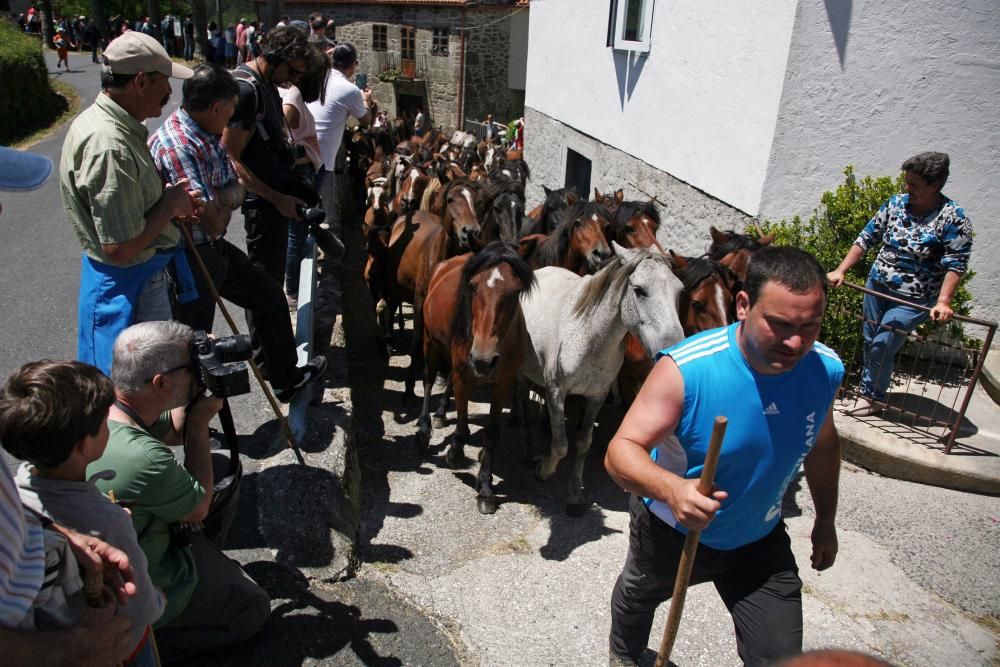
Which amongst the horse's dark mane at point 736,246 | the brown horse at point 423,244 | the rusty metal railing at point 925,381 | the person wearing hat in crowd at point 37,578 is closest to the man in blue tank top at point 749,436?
the person wearing hat in crowd at point 37,578

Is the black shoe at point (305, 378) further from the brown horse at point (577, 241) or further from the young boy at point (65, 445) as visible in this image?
the brown horse at point (577, 241)

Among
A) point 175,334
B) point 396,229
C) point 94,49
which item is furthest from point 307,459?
point 94,49

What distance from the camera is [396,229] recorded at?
7980 millimetres

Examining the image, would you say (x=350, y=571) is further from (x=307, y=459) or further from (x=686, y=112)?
(x=686, y=112)

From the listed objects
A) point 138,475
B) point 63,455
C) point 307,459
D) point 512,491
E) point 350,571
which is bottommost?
point 512,491

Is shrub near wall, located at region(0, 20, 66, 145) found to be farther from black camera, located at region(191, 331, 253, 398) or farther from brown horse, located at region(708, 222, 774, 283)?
black camera, located at region(191, 331, 253, 398)

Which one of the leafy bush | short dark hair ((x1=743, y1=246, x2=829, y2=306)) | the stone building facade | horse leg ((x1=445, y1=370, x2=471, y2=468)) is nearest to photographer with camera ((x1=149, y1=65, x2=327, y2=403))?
horse leg ((x1=445, y1=370, x2=471, y2=468))

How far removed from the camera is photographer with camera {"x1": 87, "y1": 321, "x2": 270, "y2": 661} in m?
2.45

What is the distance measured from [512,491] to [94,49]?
3892 centimetres

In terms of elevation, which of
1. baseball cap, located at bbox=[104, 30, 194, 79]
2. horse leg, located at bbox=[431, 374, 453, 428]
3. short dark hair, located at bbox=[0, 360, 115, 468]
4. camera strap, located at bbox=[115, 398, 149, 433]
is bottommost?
horse leg, located at bbox=[431, 374, 453, 428]

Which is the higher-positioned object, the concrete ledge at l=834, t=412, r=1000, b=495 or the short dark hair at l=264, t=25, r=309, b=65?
the short dark hair at l=264, t=25, r=309, b=65

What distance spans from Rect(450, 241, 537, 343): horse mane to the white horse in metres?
0.18

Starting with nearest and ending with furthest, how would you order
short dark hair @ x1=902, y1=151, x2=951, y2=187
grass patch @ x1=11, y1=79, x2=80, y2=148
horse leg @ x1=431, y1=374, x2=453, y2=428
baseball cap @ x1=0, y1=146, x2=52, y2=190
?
baseball cap @ x1=0, y1=146, x2=52, y2=190 < short dark hair @ x1=902, y1=151, x2=951, y2=187 < horse leg @ x1=431, y1=374, x2=453, y2=428 < grass patch @ x1=11, y1=79, x2=80, y2=148

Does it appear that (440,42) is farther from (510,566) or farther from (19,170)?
(19,170)
